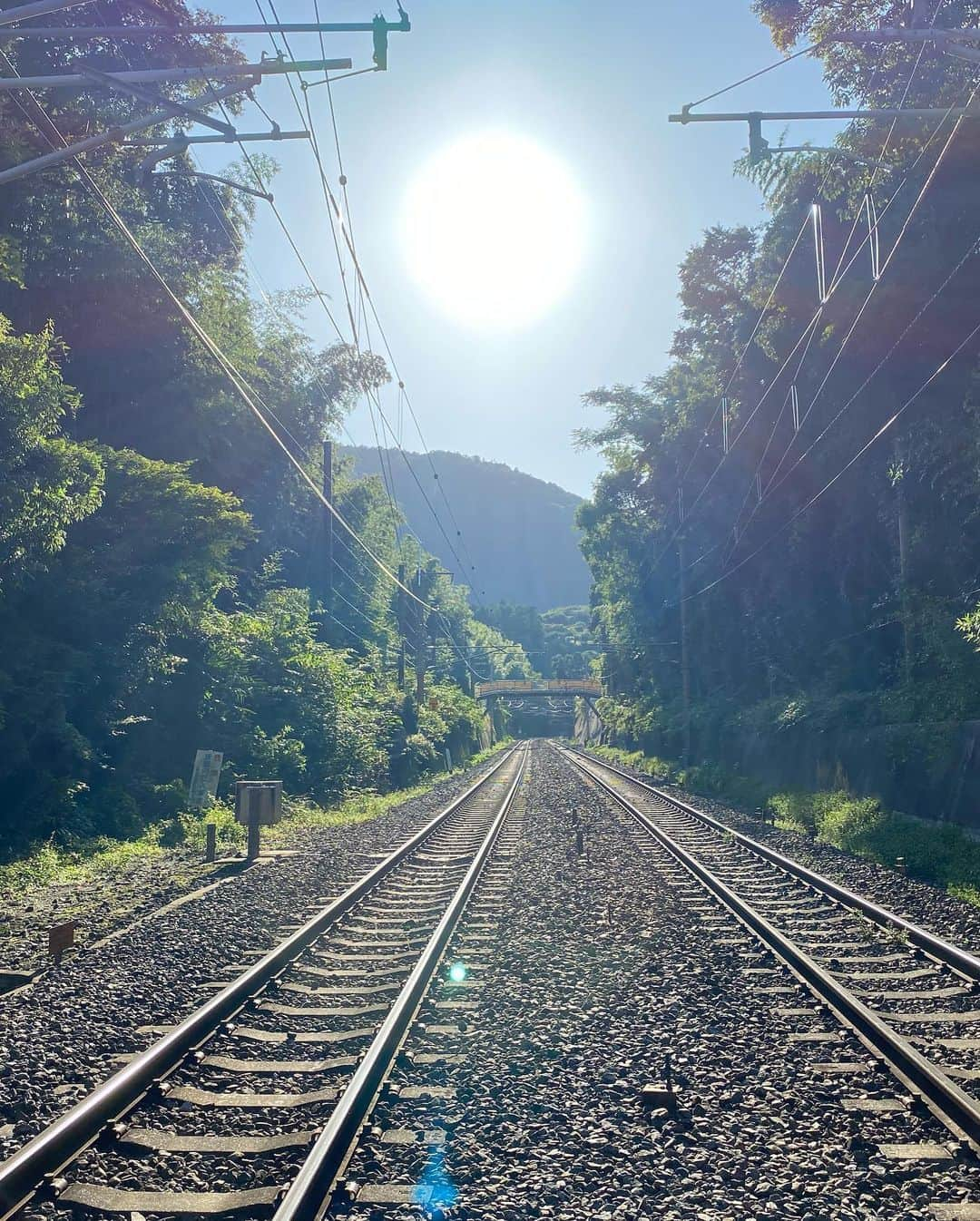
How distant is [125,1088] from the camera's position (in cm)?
490

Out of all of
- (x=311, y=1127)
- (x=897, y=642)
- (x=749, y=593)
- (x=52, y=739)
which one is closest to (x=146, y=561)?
(x=52, y=739)

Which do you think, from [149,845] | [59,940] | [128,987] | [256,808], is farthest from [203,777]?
[128,987]

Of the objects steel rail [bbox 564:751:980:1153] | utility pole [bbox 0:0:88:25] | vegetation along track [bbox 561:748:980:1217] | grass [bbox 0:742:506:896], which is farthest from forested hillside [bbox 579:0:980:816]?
grass [bbox 0:742:506:896]

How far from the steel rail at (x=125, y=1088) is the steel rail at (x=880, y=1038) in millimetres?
4086

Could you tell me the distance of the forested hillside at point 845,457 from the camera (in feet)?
50.5

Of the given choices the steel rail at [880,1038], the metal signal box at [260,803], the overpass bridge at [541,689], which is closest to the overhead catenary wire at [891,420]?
the steel rail at [880,1038]

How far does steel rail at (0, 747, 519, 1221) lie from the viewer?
398 centimetres

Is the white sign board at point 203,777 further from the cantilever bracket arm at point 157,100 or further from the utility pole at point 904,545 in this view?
the utility pole at point 904,545

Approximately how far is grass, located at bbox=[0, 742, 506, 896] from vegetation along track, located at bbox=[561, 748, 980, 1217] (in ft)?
27.3

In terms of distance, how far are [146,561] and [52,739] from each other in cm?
388

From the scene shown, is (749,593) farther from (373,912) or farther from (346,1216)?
(346,1216)

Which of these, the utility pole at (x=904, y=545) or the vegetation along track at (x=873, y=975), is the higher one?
the utility pole at (x=904, y=545)

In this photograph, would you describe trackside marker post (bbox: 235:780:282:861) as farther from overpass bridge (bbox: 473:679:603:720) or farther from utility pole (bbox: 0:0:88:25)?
overpass bridge (bbox: 473:679:603:720)

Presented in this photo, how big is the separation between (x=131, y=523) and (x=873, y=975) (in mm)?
15046
